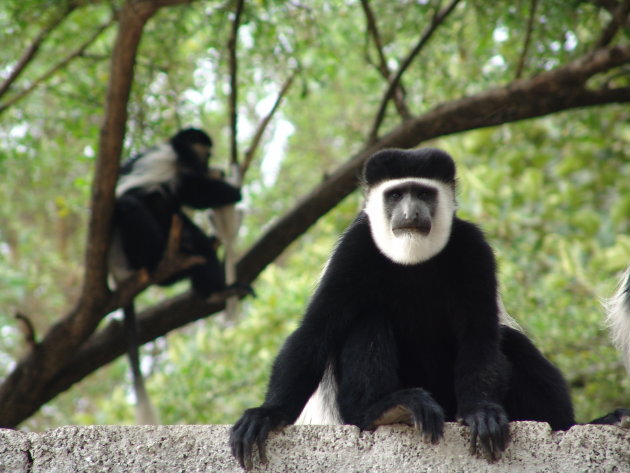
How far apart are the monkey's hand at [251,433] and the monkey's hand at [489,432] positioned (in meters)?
0.41

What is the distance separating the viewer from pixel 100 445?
67.4 inches

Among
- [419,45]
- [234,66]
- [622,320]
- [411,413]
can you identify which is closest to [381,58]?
[419,45]

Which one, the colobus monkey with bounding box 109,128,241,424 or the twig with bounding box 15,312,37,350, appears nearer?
the twig with bounding box 15,312,37,350

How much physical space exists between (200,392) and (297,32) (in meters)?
2.02

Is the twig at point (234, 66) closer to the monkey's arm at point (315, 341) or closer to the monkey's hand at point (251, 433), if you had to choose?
the monkey's arm at point (315, 341)

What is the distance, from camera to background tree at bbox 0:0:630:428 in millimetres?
3619

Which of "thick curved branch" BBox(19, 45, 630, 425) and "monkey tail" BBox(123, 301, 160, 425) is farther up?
"thick curved branch" BBox(19, 45, 630, 425)

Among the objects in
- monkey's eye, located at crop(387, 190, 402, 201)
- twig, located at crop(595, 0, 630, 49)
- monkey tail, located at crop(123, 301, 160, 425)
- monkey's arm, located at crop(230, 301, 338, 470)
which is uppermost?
twig, located at crop(595, 0, 630, 49)

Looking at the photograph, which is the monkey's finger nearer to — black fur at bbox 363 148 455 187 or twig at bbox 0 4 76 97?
black fur at bbox 363 148 455 187

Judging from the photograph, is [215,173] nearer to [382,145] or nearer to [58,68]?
[58,68]

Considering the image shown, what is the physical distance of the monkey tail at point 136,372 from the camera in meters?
4.08

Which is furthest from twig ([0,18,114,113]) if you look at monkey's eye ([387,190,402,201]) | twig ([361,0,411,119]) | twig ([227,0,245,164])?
monkey's eye ([387,190,402,201])

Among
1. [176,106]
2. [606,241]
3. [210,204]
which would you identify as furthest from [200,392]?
[606,241]

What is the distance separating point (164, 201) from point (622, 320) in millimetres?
3534
